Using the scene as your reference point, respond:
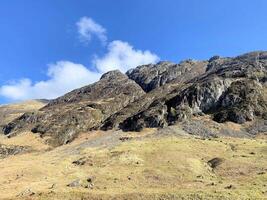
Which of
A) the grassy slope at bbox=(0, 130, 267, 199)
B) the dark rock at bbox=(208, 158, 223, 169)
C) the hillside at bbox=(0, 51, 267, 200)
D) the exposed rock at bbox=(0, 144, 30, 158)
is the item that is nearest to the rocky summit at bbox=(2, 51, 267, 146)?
the hillside at bbox=(0, 51, 267, 200)

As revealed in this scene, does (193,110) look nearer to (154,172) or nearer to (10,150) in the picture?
(10,150)

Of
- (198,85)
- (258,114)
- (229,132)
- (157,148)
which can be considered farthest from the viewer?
(198,85)

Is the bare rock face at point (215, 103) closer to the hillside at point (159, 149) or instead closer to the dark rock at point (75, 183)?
the hillside at point (159, 149)

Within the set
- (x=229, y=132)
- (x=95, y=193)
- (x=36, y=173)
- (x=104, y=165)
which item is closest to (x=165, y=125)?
(x=229, y=132)

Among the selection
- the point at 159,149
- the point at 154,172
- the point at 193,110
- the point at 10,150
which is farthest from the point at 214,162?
the point at 10,150

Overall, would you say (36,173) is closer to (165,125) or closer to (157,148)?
(157,148)

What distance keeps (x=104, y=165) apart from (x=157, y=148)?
1697 centimetres

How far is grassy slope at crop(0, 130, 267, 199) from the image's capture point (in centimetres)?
5975

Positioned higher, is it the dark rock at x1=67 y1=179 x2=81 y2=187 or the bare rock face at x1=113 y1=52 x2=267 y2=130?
the bare rock face at x1=113 y1=52 x2=267 y2=130

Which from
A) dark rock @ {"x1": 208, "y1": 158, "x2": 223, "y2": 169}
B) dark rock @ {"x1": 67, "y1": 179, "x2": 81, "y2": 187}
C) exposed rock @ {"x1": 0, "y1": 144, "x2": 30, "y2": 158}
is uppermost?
exposed rock @ {"x1": 0, "y1": 144, "x2": 30, "y2": 158}

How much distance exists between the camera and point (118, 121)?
159 m

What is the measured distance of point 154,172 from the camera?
259ft

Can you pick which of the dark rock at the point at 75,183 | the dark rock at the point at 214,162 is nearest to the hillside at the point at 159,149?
the dark rock at the point at 75,183

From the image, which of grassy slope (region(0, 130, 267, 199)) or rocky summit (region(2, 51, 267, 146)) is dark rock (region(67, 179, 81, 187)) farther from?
rocky summit (region(2, 51, 267, 146))
